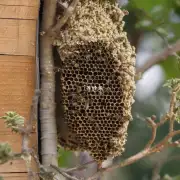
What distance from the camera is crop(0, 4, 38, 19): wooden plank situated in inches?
69.1

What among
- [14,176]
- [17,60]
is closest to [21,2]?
[17,60]

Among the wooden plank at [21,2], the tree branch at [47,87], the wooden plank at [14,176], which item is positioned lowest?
the wooden plank at [14,176]

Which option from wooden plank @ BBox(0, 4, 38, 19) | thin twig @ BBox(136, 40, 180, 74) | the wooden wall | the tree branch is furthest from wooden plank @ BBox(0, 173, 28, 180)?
thin twig @ BBox(136, 40, 180, 74)

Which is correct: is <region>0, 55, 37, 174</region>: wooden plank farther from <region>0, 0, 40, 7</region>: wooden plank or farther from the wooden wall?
<region>0, 0, 40, 7</region>: wooden plank

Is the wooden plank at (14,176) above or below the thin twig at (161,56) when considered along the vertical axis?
below

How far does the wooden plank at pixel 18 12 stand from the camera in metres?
Result: 1.76

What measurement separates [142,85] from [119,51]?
281 cm

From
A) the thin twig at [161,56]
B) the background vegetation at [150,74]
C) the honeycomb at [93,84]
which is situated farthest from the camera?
the background vegetation at [150,74]

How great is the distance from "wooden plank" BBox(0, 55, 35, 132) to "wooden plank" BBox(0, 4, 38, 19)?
116 millimetres

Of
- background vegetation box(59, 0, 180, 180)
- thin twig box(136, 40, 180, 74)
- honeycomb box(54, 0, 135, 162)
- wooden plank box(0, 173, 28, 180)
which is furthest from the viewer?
background vegetation box(59, 0, 180, 180)

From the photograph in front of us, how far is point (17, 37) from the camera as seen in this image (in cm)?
175

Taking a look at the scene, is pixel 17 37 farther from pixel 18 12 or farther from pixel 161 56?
pixel 161 56

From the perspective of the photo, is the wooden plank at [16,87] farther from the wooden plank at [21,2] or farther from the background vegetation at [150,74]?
the background vegetation at [150,74]

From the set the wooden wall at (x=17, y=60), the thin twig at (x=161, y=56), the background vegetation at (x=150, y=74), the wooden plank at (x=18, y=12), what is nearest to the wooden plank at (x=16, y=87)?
the wooden wall at (x=17, y=60)
